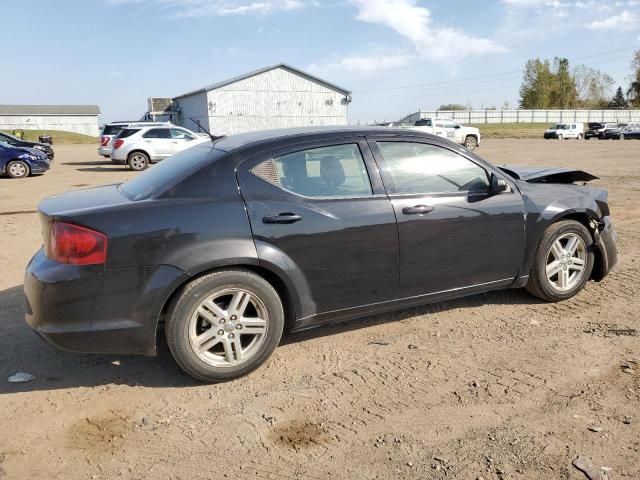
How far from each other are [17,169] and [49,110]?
75.4 metres

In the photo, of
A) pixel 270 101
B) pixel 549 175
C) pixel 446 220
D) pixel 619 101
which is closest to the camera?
pixel 446 220

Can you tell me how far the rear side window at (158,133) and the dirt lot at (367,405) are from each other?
Answer: 52.9 feet

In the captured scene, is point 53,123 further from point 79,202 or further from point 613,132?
point 79,202

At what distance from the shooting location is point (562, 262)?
4.57 meters

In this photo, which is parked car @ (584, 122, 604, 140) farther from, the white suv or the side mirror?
the side mirror

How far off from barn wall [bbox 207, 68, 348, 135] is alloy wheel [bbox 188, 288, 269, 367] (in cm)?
4622

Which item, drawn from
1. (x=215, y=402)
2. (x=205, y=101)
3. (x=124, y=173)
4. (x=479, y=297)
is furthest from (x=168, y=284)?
(x=205, y=101)

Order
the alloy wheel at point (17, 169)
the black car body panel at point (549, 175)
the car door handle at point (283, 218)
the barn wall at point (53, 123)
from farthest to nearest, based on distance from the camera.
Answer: the barn wall at point (53, 123) < the alloy wheel at point (17, 169) < the black car body panel at point (549, 175) < the car door handle at point (283, 218)

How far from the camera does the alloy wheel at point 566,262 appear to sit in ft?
14.9

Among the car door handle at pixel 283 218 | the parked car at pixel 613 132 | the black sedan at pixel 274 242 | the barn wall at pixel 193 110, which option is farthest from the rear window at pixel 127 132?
the parked car at pixel 613 132

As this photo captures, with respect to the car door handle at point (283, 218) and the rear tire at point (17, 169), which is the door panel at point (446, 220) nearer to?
the car door handle at point (283, 218)

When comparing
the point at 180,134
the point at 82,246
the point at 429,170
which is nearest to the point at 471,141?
the point at 180,134

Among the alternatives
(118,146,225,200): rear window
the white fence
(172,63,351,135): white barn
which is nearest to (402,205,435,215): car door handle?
(118,146,225,200): rear window

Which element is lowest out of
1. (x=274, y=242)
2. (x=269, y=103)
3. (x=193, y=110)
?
(x=274, y=242)
